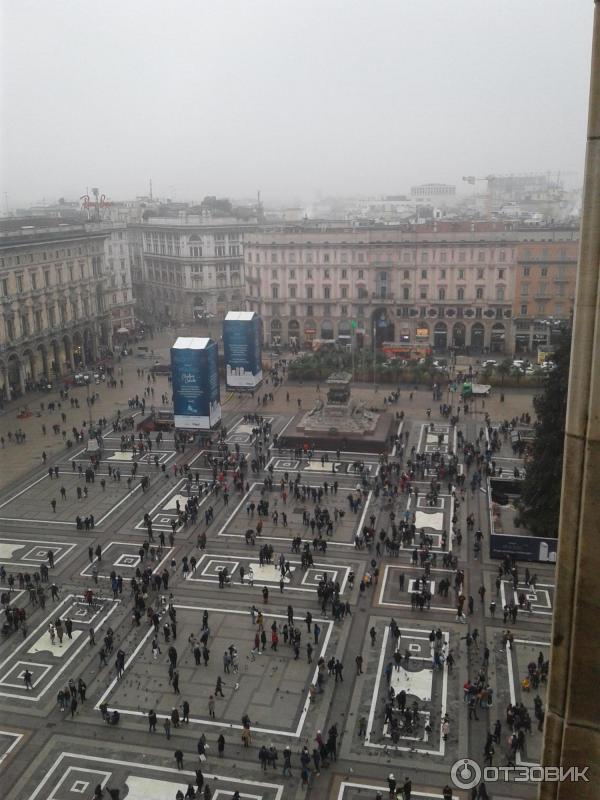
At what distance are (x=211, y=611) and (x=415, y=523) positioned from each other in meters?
10.2

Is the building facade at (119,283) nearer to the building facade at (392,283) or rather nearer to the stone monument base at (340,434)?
the building facade at (392,283)

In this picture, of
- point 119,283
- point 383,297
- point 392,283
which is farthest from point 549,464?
point 119,283

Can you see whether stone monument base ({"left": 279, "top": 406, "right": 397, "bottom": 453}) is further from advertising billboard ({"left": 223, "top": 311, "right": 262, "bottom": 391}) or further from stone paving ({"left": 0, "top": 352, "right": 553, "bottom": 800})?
advertising billboard ({"left": 223, "top": 311, "right": 262, "bottom": 391})

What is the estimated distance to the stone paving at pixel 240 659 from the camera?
17.7m

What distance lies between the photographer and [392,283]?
67.6 m

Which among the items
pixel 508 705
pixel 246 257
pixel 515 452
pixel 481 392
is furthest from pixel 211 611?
pixel 246 257

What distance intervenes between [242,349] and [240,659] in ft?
105

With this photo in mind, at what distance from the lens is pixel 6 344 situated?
5184cm

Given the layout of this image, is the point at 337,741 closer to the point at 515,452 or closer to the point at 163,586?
the point at 163,586

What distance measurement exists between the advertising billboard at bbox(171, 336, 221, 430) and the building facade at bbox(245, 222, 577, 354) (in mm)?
23959

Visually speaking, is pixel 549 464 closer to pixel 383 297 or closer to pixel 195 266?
pixel 383 297

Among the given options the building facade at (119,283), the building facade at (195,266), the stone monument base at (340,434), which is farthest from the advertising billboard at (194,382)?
the building facade at (195,266)

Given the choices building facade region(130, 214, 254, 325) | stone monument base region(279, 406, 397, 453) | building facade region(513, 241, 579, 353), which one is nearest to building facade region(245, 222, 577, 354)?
building facade region(513, 241, 579, 353)

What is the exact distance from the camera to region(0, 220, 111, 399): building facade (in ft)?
173
